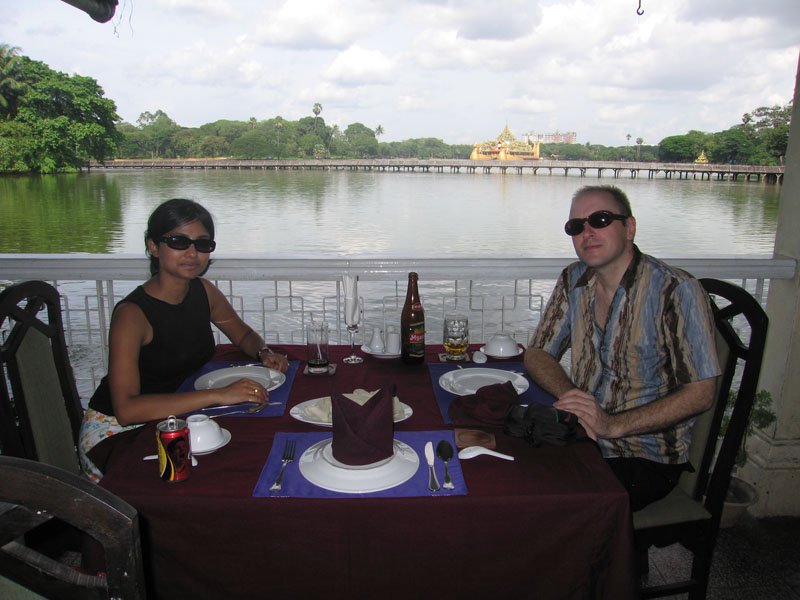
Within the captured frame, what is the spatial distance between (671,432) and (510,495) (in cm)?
83

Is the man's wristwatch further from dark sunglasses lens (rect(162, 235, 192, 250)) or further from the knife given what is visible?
the knife

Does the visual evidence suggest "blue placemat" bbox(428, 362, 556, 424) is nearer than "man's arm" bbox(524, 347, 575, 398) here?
Yes

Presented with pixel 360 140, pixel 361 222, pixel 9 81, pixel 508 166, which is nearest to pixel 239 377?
pixel 361 222

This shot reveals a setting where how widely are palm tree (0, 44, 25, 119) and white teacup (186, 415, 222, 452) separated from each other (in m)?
47.0

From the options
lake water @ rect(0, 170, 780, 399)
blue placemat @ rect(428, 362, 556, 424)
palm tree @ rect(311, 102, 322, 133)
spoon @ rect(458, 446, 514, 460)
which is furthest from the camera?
palm tree @ rect(311, 102, 322, 133)

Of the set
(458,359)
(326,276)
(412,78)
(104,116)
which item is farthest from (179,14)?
(412,78)

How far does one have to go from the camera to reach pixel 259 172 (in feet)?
236

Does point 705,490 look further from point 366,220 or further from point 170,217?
point 366,220

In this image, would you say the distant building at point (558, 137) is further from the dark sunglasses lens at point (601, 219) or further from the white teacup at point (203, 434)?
the white teacup at point (203, 434)

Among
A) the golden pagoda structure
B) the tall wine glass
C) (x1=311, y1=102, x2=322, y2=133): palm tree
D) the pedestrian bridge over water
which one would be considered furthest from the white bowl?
the golden pagoda structure

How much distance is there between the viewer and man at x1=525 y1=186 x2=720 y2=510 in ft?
5.09

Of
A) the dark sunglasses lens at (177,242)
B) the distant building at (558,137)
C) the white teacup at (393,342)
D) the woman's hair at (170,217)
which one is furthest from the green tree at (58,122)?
the distant building at (558,137)

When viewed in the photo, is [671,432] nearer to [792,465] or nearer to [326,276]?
[792,465]

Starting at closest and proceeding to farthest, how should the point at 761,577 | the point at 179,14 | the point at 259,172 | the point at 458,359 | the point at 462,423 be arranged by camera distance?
the point at 462,423 < the point at 458,359 < the point at 761,577 < the point at 179,14 < the point at 259,172
